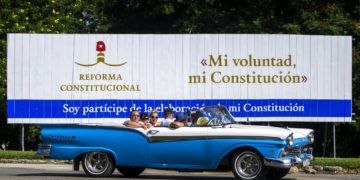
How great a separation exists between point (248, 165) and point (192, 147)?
3.81 feet

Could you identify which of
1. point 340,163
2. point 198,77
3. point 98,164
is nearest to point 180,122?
point 98,164

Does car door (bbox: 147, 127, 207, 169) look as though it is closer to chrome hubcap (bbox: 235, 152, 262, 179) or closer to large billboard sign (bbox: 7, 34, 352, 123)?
chrome hubcap (bbox: 235, 152, 262, 179)

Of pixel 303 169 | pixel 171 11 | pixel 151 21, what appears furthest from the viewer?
pixel 151 21

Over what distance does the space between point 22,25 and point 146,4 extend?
5635 mm

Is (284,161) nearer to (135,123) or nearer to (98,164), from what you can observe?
(135,123)

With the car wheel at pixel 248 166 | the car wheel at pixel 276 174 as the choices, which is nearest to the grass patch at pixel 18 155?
the car wheel at pixel 276 174

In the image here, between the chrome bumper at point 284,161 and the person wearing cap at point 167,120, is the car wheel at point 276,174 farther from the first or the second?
the person wearing cap at point 167,120

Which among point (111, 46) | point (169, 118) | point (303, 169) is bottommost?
point (303, 169)

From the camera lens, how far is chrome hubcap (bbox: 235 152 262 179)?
16.7m

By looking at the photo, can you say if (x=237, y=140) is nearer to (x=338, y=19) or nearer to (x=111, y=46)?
(x=111, y=46)

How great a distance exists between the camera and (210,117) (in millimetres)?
17344

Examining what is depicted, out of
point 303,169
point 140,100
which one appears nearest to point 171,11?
point 140,100

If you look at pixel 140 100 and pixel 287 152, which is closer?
pixel 287 152

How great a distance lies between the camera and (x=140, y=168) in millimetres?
18438
